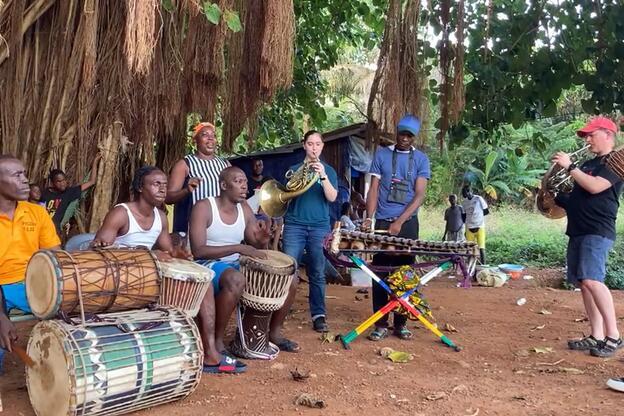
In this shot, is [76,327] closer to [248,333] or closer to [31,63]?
[248,333]

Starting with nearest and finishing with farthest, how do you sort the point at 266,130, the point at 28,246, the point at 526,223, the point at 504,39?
the point at 28,246
the point at 504,39
the point at 266,130
the point at 526,223

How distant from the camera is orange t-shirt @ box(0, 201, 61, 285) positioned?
3793 mm

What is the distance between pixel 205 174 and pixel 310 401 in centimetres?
230

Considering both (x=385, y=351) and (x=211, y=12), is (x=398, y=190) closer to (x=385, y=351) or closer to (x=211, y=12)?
(x=385, y=351)

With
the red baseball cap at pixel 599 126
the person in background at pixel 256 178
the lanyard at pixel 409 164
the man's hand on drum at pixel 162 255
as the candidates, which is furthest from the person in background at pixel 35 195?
the red baseball cap at pixel 599 126

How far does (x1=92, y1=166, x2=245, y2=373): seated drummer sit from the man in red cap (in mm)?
2704

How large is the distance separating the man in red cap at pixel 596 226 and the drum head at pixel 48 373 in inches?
145

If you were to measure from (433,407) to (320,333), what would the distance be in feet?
5.88

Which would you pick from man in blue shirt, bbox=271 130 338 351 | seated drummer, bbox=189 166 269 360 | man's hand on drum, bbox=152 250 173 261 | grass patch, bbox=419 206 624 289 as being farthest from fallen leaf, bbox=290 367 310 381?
grass patch, bbox=419 206 624 289

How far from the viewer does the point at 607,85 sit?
6.31 metres

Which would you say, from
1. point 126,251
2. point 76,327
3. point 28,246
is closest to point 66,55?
point 28,246

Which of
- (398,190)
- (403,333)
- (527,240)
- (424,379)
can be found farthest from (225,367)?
(527,240)

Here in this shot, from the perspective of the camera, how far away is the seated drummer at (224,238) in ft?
13.9

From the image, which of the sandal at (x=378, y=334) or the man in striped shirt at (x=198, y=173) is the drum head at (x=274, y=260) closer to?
the man in striped shirt at (x=198, y=173)
